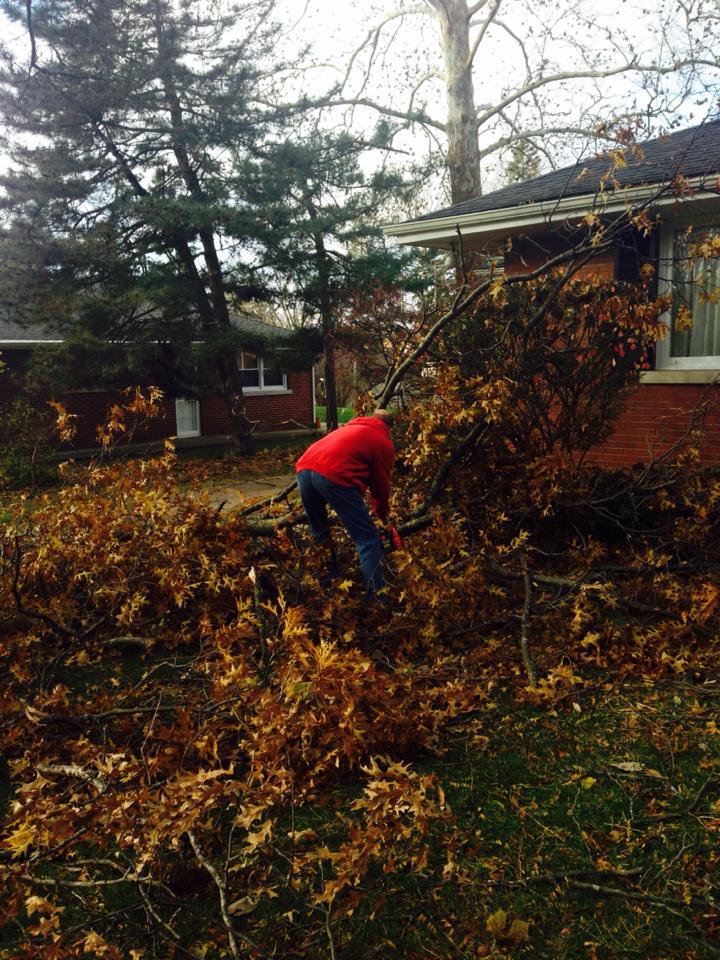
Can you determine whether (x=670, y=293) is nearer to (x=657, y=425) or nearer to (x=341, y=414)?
(x=657, y=425)

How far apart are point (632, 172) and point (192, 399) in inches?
455

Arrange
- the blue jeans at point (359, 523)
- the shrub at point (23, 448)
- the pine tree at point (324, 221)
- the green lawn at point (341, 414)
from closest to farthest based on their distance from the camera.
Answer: the blue jeans at point (359, 523) < the shrub at point (23, 448) < the pine tree at point (324, 221) < the green lawn at point (341, 414)

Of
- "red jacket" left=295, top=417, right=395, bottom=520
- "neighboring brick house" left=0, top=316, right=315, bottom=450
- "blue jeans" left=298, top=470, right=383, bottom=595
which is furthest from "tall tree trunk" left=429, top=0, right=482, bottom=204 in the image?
"blue jeans" left=298, top=470, right=383, bottom=595

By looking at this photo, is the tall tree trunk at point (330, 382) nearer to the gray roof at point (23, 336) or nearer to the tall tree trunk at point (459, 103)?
the tall tree trunk at point (459, 103)

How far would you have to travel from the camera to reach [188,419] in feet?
80.0

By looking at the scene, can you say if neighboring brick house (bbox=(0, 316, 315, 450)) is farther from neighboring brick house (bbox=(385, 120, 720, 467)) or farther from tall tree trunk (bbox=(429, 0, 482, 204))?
neighboring brick house (bbox=(385, 120, 720, 467))

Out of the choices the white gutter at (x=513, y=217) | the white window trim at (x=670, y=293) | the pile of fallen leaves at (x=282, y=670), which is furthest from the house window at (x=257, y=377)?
the pile of fallen leaves at (x=282, y=670)

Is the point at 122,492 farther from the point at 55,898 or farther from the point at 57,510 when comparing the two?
the point at 55,898

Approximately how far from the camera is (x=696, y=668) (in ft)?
14.8

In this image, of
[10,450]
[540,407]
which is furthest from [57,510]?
[10,450]

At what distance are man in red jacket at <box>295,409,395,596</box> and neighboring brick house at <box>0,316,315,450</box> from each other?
11236mm

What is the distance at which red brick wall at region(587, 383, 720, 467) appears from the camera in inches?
355

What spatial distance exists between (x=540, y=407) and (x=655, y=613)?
206 centimetres

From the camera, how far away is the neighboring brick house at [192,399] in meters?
19.3
